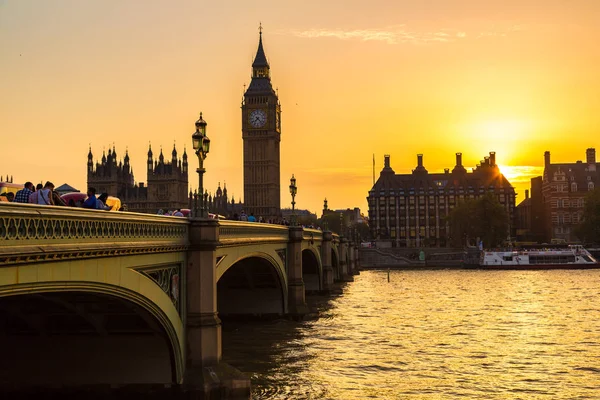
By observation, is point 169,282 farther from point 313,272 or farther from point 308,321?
point 313,272

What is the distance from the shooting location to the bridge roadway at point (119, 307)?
13.8 metres

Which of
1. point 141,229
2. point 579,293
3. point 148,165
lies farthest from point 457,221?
point 141,229

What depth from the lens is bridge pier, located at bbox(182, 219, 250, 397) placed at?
21.6m

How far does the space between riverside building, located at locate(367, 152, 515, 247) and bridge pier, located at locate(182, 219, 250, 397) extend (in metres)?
155

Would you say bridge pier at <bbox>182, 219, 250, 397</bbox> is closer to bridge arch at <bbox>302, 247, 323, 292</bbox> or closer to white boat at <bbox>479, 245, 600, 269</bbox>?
bridge arch at <bbox>302, 247, 323, 292</bbox>

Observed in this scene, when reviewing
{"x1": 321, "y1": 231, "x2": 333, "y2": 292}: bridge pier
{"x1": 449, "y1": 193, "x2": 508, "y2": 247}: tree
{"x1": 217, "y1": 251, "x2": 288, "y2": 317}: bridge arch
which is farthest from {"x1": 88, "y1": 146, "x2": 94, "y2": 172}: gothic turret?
{"x1": 217, "y1": 251, "x2": 288, "y2": 317}: bridge arch

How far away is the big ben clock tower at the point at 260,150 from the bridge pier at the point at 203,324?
482 feet

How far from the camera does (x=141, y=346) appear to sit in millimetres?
20969

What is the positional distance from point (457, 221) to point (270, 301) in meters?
103

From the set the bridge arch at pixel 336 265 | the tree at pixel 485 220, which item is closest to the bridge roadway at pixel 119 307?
the bridge arch at pixel 336 265

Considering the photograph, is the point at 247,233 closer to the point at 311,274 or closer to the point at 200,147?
the point at 200,147

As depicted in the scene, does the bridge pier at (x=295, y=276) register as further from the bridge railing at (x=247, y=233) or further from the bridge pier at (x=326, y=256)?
the bridge pier at (x=326, y=256)

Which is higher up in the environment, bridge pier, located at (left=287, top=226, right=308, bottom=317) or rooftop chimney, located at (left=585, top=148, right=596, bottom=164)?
rooftop chimney, located at (left=585, top=148, right=596, bottom=164)

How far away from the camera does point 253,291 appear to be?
4406 cm
